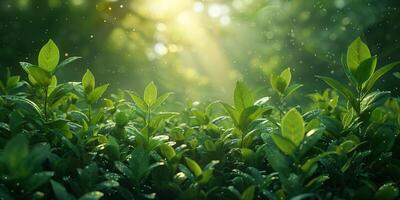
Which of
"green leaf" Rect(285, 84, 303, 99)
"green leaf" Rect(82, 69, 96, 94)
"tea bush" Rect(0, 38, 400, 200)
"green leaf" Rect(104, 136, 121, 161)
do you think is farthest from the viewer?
"green leaf" Rect(285, 84, 303, 99)

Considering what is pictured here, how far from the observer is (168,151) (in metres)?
1.96

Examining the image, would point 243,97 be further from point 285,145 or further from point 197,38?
point 197,38

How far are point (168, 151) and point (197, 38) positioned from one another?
60.7ft

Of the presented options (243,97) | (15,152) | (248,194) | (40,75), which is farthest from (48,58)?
(248,194)

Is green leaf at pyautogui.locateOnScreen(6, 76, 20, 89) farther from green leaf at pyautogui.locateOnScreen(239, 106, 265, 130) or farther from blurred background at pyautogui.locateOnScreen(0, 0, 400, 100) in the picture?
blurred background at pyautogui.locateOnScreen(0, 0, 400, 100)

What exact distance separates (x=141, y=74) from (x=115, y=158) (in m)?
12.6

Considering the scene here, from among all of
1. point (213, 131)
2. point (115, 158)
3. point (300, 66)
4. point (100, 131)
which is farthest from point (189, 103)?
point (300, 66)

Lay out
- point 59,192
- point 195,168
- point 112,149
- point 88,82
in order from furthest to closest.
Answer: point 88,82
point 112,149
point 195,168
point 59,192

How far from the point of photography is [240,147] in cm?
211

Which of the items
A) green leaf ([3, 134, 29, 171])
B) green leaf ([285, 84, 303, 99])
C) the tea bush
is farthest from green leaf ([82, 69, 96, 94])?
green leaf ([285, 84, 303, 99])

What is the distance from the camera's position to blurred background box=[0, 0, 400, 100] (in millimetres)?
12430

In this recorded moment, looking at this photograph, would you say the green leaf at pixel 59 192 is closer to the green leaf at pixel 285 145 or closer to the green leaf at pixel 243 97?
the green leaf at pixel 285 145

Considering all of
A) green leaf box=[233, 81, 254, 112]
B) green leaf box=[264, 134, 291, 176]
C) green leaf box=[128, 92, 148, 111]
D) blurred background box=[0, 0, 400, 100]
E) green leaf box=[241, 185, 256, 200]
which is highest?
blurred background box=[0, 0, 400, 100]

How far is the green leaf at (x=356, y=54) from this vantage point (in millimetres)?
1961
